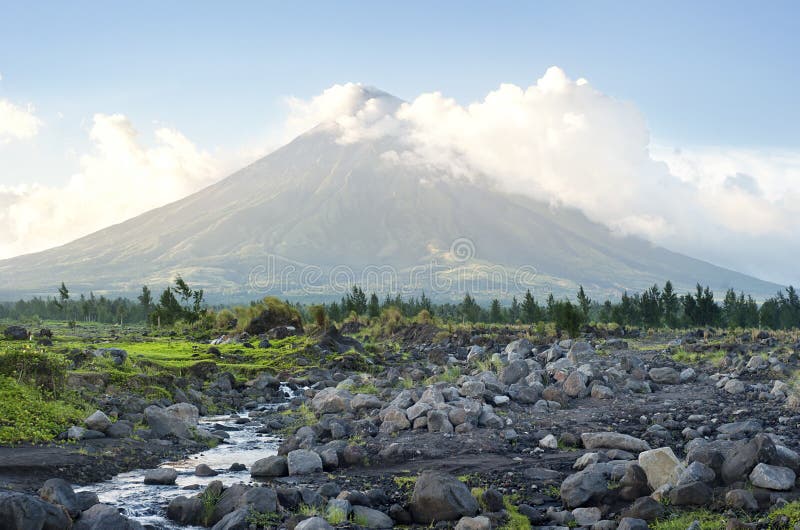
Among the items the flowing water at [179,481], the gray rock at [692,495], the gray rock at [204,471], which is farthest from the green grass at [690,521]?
the gray rock at [204,471]

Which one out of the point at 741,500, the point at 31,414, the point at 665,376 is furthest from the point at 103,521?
the point at 665,376

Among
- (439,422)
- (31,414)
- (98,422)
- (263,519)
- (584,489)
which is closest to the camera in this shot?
(263,519)

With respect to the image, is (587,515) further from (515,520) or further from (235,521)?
(235,521)

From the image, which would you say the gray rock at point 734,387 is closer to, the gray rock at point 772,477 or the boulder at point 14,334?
the gray rock at point 772,477

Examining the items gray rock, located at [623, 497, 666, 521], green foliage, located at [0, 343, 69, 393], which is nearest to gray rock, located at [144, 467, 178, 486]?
green foliage, located at [0, 343, 69, 393]

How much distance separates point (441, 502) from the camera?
9.99 metres

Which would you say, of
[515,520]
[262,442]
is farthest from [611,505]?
[262,442]

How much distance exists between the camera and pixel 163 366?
90.0ft

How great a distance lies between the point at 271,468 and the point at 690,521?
771 cm

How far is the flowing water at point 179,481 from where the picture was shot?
10872 millimetres

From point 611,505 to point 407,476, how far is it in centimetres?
397

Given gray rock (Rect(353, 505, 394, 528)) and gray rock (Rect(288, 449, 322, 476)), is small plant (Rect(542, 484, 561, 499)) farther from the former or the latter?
gray rock (Rect(288, 449, 322, 476))

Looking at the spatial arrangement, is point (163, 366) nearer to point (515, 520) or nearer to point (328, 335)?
point (328, 335)

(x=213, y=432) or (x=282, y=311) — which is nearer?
(x=213, y=432)
